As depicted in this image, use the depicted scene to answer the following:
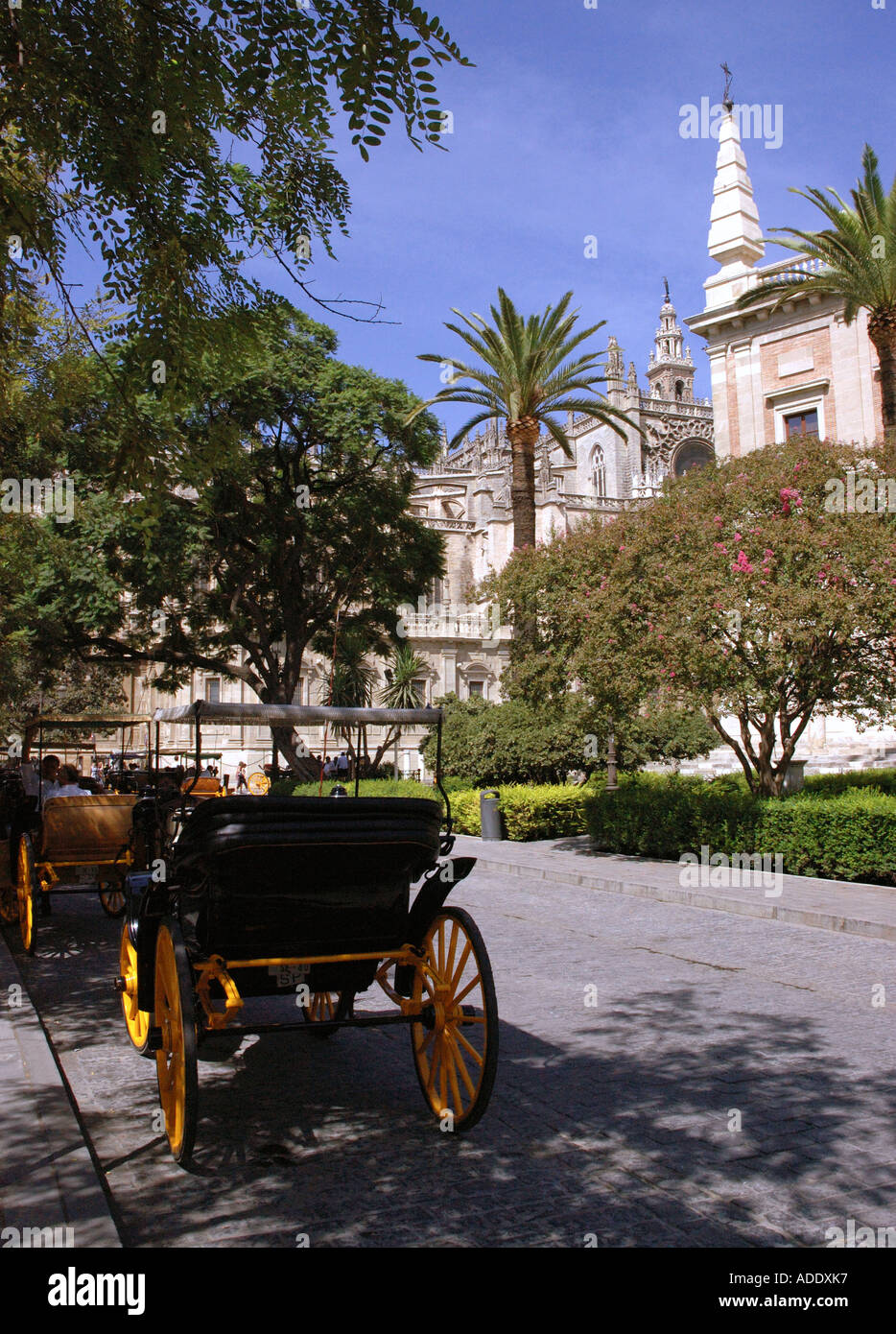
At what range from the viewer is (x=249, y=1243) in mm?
3559

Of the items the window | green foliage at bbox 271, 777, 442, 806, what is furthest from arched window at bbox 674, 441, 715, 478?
green foliage at bbox 271, 777, 442, 806

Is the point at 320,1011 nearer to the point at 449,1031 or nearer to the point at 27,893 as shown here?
the point at 449,1031

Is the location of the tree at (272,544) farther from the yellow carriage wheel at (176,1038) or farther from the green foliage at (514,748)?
the yellow carriage wheel at (176,1038)

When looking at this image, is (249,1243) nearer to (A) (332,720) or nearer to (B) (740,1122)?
(B) (740,1122)

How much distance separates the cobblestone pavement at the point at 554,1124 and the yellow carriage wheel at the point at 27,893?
2.82 feet

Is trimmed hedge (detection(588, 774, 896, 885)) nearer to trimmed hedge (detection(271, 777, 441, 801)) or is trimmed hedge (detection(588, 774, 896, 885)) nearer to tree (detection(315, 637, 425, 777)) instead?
trimmed hedge (detection(271, 777, 441, 801))

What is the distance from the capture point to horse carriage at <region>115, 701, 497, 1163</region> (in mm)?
4484

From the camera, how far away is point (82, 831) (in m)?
9.73

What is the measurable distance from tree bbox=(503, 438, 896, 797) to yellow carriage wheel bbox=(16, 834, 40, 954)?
8.41 meters

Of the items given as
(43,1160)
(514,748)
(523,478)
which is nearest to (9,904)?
(43,1160)

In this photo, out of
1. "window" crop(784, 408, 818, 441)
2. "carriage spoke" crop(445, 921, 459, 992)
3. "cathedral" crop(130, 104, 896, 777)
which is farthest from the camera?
"window" crop(784, 408, 818, 441)

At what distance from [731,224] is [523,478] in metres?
15.7

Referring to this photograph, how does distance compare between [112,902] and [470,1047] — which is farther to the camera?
[112,902]
